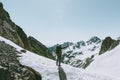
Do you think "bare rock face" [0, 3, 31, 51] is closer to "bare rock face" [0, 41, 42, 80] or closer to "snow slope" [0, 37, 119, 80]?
"snow slope" [0, 37, 119, 80]

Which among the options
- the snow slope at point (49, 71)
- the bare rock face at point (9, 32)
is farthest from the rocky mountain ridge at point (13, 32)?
the snow slope at point (49, 71)

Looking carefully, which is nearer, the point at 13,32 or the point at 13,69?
the point at 13,69

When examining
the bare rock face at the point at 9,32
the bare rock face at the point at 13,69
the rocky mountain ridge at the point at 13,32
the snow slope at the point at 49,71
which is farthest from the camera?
the rocky mountain ridge at the point at 13,32

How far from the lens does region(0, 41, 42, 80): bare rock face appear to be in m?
26.1

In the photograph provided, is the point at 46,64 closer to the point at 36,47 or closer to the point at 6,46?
the point at 6,46

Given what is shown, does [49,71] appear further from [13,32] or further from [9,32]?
[13,32]

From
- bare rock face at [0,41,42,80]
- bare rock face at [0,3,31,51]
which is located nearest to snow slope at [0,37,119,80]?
bare rock face at [0,41,42,80]

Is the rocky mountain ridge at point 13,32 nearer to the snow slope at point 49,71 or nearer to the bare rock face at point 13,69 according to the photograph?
the snow slope at point 49,71

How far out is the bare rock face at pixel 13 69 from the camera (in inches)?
1028

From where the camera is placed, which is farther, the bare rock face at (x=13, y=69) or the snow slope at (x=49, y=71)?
the snow slope at (x=49, y=71)

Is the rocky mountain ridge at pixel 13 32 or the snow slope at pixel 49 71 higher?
the rocky mountain ridge at pixel 13 32

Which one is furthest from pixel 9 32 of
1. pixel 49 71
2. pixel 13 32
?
pixel 49 71

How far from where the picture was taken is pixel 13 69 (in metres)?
27.3

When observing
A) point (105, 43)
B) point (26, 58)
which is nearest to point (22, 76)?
point (26, 58)
